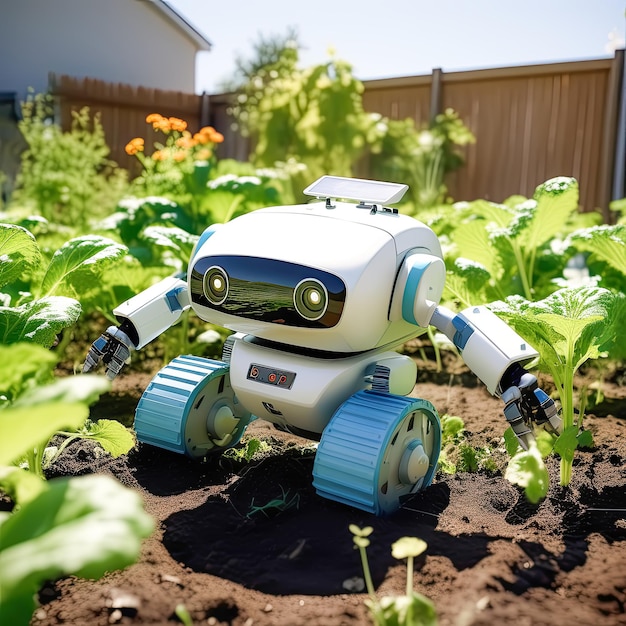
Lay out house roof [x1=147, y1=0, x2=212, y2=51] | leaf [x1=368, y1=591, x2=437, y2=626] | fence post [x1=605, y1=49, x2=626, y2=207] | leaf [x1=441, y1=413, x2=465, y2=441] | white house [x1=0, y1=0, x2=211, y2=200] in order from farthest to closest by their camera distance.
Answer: house roof [x1=147, y1=0, x2=212, y2=51]
white house [x1=0, y1=0, x2=211, y2=200]
fence post [x1=605, y1=49, x2=626, y2=207]
leaf [x1=441, y1=413, x2=465, y2=441]
leaf [x1=368, y1=591, x2=437, y2=626]

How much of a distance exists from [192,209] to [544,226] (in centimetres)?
202

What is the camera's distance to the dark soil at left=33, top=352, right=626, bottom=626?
150 centimetres

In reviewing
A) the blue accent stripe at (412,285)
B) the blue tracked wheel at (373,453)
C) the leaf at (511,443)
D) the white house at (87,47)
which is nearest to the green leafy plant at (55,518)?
the blue tracked wheel at (373,453)

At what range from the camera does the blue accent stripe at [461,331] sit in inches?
81.4

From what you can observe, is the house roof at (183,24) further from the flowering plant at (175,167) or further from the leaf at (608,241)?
the leaf at (608,241)

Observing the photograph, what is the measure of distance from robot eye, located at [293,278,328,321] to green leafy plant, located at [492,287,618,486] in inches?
21.0

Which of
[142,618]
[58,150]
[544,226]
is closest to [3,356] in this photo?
[142,618]

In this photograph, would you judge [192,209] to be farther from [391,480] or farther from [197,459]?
[391,480]

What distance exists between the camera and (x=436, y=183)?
26.1 ft

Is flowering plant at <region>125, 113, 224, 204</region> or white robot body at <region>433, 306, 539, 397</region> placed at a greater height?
flowering plant at <region>125, 113, 224, 204</region>

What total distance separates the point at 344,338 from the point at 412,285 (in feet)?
0.76

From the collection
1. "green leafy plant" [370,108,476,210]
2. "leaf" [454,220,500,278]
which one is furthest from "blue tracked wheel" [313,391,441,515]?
"green leafy plant" [370,108,476,210]

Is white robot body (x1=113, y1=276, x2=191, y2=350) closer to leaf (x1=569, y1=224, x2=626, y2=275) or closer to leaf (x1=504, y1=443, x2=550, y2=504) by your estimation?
leaf (x1=504, y1=443, x2=550, y2=504)

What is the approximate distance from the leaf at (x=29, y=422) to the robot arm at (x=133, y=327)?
1266mm
